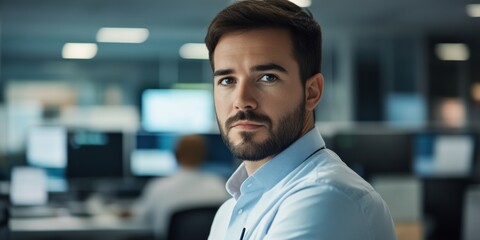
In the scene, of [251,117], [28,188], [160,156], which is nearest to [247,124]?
[251,117]

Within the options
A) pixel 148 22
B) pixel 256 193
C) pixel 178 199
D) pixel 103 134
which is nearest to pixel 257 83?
pixel 256 193

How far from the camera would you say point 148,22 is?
923 centimetres

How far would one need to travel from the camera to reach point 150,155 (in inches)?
194

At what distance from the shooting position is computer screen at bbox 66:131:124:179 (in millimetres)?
4699

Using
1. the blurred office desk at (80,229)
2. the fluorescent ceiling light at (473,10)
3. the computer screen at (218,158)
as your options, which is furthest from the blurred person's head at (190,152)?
the fluorescent ceiling light at (473,10)

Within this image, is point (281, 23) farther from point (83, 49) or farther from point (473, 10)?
point (83, 49)

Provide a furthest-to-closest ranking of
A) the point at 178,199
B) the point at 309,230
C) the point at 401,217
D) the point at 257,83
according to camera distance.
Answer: the point at 178,199 → the point at 401,217 → the point at 257,83 → the point at 309,230

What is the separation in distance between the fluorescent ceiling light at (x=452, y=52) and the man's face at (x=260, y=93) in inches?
367

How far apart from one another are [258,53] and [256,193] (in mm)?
220

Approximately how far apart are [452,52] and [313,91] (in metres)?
9.37

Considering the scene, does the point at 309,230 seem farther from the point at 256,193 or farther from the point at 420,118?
the point at 420,118

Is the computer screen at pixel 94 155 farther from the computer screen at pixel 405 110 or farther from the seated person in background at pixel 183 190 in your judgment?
the computer screen at pixel 405 110

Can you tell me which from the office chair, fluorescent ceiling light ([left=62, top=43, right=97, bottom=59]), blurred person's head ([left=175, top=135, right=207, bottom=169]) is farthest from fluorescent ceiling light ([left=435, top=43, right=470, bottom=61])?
the office chair

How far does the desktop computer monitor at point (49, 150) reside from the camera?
467cm
